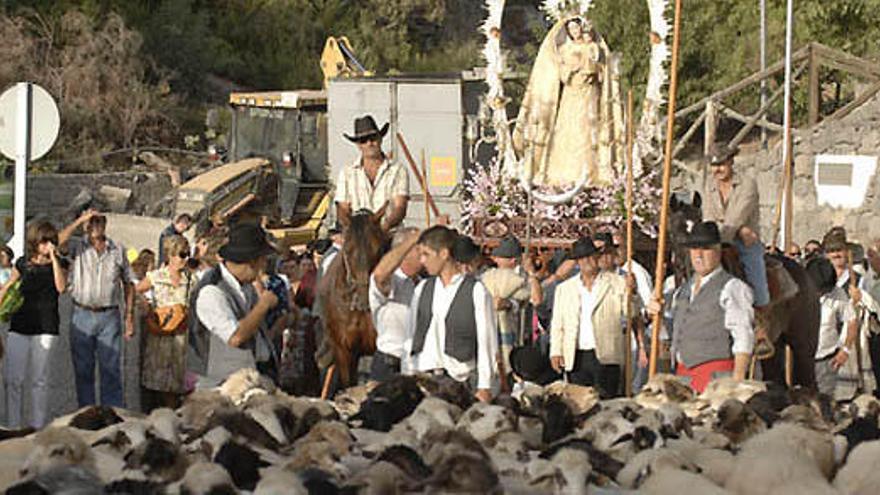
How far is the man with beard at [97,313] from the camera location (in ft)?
45.7

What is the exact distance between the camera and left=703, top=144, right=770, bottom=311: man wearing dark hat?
500 inches

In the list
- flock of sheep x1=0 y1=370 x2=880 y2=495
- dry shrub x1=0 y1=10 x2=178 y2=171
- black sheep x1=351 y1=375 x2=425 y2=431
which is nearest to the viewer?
flock of sheep x1=0 y1=370 x2=880 y2=495

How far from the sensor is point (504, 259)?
14.9m

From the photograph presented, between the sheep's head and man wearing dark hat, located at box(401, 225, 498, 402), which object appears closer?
the sheep's head

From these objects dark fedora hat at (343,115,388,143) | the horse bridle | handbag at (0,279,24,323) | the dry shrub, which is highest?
the dry shrub

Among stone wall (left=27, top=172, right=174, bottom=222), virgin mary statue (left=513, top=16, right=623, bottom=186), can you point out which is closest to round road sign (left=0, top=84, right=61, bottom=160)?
virgin mary statue (left=513, top=16, right=623, bottom=186)

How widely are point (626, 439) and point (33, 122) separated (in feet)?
21.2

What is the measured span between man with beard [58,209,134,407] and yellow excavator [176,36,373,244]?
14.5 meters

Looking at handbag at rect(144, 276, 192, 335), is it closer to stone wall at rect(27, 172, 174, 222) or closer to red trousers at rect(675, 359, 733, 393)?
red trousers at rect(675, 359, 733, 393)

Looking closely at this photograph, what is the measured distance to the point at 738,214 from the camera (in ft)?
42.1

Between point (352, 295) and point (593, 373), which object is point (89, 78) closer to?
point (593, 373)

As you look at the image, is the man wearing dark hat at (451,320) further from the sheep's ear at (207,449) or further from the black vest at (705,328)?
the sheep's ear at (207,449)

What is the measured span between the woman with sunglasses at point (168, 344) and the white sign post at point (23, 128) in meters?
1.09

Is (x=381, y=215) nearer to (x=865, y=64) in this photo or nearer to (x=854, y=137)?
(x=854, y=137)
